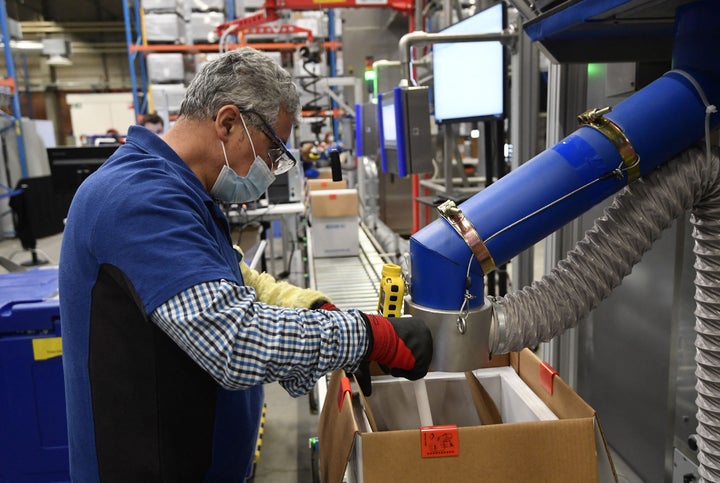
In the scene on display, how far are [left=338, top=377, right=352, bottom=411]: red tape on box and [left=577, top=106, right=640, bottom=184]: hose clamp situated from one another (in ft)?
2.28

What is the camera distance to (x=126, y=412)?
1001 millimetres

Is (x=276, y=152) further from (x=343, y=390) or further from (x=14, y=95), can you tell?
(x=14, y=95)

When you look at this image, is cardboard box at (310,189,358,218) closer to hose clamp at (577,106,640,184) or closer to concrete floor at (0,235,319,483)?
concrete floor at (0,235,319,483)

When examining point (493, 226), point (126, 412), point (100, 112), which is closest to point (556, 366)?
point (493, 226)

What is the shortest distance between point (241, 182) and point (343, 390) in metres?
0.54

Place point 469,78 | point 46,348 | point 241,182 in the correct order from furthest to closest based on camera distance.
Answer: point 469,78, point 46,348, point 241,182

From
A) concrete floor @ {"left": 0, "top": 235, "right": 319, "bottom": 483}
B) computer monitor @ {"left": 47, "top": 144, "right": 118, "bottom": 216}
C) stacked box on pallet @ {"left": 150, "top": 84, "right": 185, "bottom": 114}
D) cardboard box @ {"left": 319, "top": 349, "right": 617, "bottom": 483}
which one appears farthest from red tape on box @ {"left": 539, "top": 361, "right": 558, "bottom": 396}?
stacked box on pallet @ {"left": 150, "top": 84, "right": 185, "bottom": 114}

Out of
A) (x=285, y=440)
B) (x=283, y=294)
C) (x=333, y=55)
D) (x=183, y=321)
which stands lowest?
(x=285, y=440)

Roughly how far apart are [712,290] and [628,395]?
1173 mm

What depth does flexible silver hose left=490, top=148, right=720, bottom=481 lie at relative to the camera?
0.93 meters

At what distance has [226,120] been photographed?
1152 millimetres

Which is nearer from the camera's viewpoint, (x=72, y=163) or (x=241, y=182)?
(x=241, y=182)

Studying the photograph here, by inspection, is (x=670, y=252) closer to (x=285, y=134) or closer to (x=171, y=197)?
(x=285, y=134)

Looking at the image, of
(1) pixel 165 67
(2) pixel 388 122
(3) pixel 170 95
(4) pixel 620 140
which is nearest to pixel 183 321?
(4) pixel 620 140
